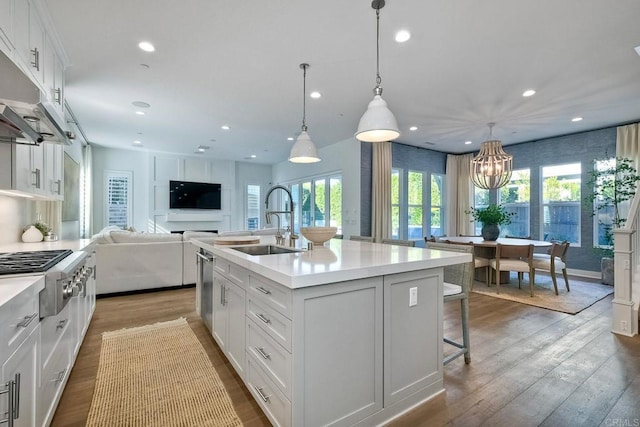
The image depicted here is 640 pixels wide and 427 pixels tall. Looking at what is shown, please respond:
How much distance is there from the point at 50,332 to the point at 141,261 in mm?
3092

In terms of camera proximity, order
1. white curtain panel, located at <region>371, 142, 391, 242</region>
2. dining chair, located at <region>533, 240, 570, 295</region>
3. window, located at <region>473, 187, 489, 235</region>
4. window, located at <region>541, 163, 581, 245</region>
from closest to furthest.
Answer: dining chair, located at <region>533, 240, 570, 295</region>, window, located at <region>541, 163, 581, 245</region>, white curtain panel, located at <region>371, 142, 391, 242</region>, window, located at <region>473, 187, 489, 235</region>

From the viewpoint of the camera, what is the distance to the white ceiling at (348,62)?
7.88 feet

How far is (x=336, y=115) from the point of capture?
4.88m

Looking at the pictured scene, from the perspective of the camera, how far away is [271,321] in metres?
1.59

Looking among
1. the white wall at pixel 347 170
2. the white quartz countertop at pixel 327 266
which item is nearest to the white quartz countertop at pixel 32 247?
the white quartz countertop at pixel 327 266

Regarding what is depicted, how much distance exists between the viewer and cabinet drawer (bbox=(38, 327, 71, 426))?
1.50 meters

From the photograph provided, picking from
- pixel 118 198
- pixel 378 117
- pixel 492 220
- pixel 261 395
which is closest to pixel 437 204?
pixel 492 220

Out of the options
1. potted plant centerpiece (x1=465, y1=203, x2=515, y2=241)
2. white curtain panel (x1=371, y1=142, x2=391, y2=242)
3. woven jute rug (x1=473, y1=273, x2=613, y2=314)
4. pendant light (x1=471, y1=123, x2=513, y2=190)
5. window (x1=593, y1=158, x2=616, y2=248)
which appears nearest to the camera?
woven jute rug (x1=473, y1=273, x2=613, y2=314)

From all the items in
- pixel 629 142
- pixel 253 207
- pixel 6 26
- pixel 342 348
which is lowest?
pixel 342 348

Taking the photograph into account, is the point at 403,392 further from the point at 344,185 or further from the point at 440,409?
the point at 344,185

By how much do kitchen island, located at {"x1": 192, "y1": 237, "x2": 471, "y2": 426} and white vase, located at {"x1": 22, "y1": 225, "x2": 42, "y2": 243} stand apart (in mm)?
2550

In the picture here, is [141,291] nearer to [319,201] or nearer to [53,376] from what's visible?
[53,376]

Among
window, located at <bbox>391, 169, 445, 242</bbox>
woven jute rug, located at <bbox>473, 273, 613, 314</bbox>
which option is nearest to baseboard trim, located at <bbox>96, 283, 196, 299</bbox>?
window, located at <bbox>391, 169, 445, 242</bbox>

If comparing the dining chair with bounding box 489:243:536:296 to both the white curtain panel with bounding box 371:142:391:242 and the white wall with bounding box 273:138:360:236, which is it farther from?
the white wall with bounding box 273:138:360:236
